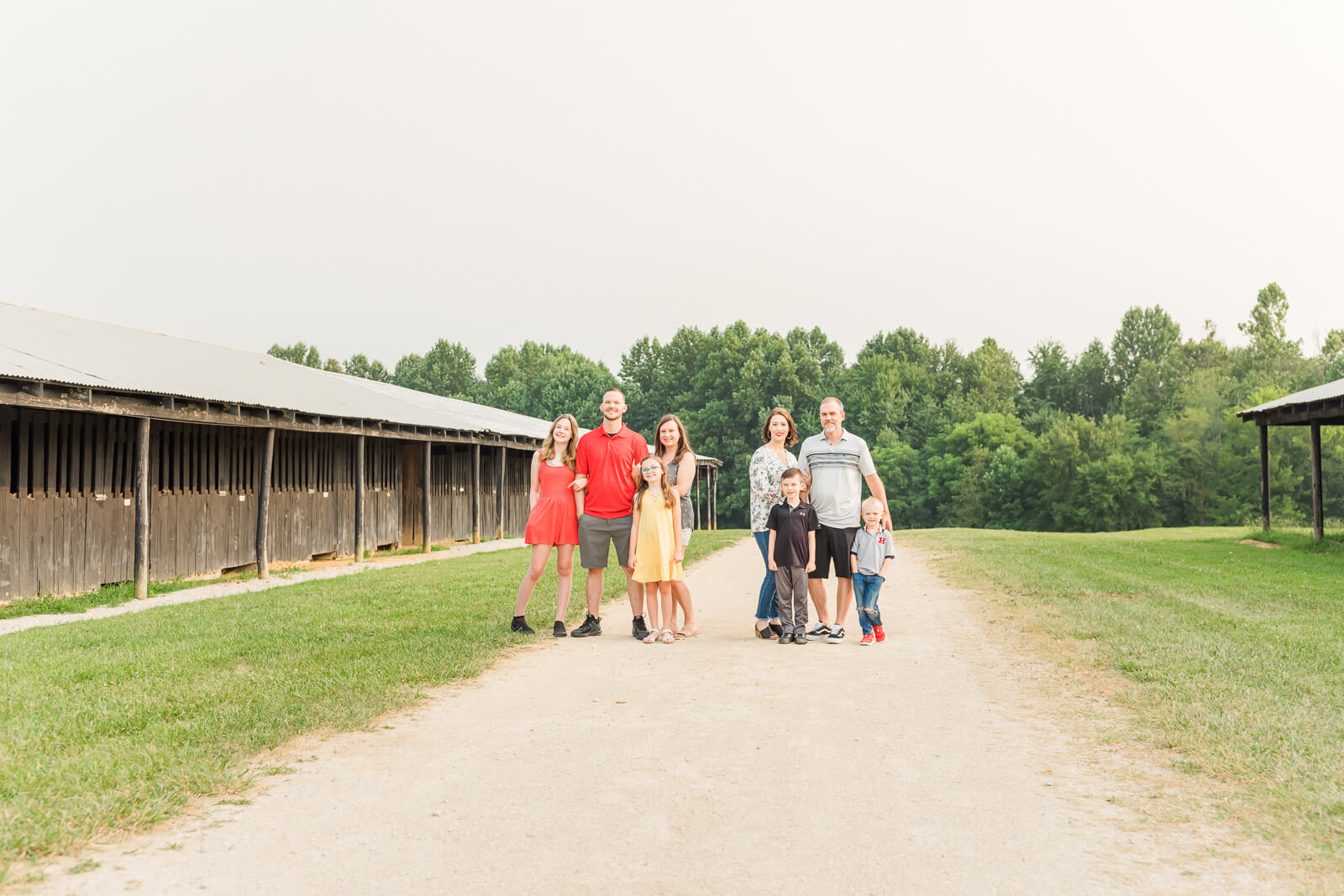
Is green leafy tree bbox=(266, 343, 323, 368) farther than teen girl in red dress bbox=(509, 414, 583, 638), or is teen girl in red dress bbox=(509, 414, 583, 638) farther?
green leafy tree bbox=(266, 343, 323, 368)

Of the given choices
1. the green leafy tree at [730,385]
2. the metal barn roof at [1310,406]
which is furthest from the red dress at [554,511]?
the green leafy tree at [730,385]

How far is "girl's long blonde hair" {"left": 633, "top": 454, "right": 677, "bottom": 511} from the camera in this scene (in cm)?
807

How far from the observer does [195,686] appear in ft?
20.4

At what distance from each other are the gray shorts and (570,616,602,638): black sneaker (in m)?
0.51

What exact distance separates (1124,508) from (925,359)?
24.9 meters

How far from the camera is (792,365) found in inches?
2645

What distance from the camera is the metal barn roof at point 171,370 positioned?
459 inches

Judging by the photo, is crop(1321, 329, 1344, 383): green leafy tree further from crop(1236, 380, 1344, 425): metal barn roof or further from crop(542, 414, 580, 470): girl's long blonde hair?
crop(542, 414, 580, 470): girl's long blonde hair

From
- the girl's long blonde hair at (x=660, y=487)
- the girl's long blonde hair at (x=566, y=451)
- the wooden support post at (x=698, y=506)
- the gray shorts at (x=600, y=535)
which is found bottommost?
the wooden support post at (x=698, y=506)

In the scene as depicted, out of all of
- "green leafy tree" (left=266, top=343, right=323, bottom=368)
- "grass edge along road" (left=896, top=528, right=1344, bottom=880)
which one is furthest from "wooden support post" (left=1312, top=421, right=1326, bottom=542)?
"green leafy tree" (left=266, top=343, right=323, bottom=368)

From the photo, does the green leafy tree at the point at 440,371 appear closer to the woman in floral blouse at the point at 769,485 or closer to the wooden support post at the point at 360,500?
the wooden support post at the point at 360,500

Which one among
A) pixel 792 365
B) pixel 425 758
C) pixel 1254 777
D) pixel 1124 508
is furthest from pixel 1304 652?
pixel 792 365

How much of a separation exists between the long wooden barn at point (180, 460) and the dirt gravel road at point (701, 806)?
7932 mm

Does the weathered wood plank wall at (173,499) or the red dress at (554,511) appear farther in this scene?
the weathered wood plank wall at (173,499)
